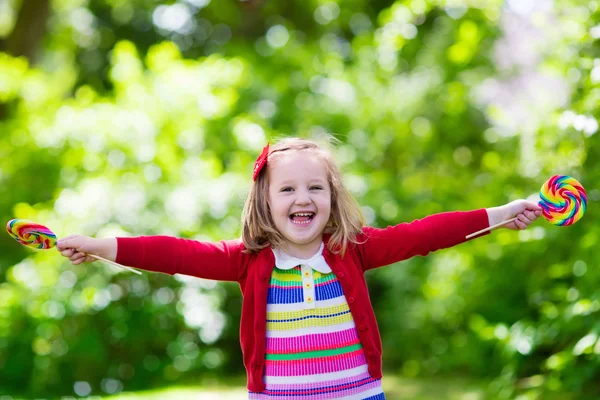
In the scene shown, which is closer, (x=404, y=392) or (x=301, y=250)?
(x=301, y=250)

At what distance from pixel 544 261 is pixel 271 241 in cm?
284

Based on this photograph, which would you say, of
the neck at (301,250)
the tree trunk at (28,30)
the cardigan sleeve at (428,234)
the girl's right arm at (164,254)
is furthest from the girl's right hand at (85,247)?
the tree trunk at (28,30)

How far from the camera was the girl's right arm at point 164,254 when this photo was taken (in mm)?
2576

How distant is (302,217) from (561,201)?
2.93 ft

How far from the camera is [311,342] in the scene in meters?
2.60

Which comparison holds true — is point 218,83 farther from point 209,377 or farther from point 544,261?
point 544,261

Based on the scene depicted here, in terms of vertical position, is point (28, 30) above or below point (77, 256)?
above

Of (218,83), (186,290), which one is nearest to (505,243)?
(186,290)

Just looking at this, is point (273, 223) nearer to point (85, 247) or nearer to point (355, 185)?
point (85, 247)

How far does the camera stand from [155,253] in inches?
103

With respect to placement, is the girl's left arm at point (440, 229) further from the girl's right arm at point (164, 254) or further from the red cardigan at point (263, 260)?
the girl's right arm at point (164, 254)

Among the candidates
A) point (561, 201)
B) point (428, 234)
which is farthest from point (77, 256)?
point (561, 201)

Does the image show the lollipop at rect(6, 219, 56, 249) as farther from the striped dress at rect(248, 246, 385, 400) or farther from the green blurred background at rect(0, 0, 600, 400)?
the green blurred background at rect(0, 0, 600, 400)

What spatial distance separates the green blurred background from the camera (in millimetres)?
4543
